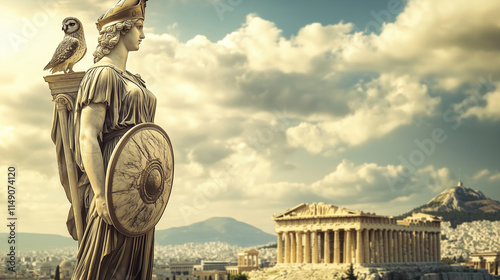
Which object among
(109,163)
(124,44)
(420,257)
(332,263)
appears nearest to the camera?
(109,163)

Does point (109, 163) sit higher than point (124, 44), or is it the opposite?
point (124, 44)

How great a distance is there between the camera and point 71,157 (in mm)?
8219

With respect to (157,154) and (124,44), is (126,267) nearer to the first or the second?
(157,154)

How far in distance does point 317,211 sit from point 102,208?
67.2m

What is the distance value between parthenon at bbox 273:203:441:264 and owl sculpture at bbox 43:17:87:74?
63.9 m

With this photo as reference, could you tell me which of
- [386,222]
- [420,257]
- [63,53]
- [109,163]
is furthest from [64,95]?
[420,257]

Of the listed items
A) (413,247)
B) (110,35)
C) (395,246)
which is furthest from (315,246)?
(110,35)

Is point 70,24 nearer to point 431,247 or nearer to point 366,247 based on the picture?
point 366,247

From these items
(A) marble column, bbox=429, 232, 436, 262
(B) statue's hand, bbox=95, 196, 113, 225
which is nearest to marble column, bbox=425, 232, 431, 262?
(A) marble column, bbox=429, 232, 436, 262

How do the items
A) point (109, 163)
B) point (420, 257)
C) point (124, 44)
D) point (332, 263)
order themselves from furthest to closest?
point (420, 257) → point (332, 263) → point (124, 44) → point (109, 163)

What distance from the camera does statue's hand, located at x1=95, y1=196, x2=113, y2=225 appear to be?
7.64 metres

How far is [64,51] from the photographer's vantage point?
848 centimetres

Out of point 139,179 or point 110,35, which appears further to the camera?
point 110,35

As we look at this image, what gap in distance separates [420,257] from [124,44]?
82.6m
